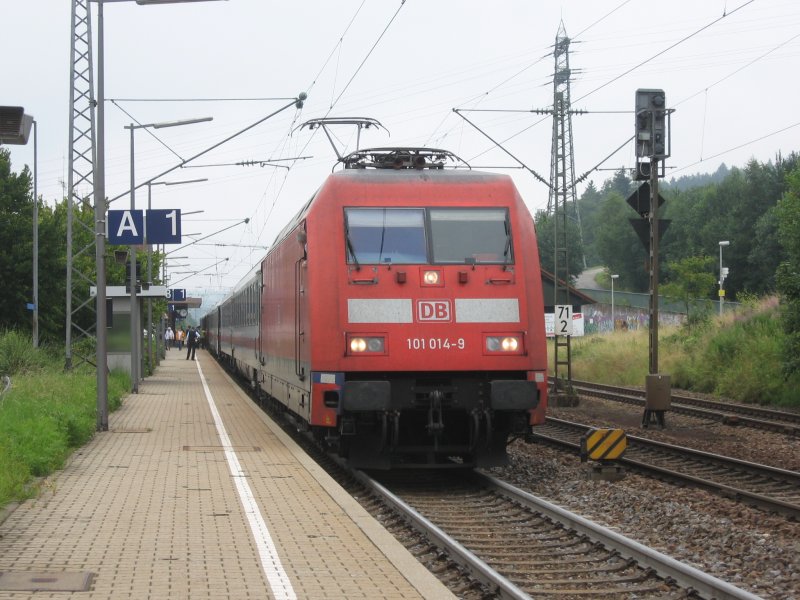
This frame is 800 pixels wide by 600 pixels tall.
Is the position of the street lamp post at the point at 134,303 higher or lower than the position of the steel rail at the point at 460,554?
Answer: higher

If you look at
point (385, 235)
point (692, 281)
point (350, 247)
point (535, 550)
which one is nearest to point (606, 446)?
point (385, 235)

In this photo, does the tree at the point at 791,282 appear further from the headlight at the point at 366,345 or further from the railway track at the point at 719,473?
the headlight at the point at 366,345

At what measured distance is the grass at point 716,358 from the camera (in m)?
25.9

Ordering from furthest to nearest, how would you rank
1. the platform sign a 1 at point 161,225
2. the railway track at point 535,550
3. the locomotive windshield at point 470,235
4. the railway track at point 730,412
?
the platform sign a 1 at point 161,225 → the railway track at point 730,412 → the locomotive windshield at point 470,235 → the railway track at point 535,550

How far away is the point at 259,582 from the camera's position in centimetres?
702

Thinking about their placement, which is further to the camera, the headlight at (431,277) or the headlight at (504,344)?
the headlight at (431,277)

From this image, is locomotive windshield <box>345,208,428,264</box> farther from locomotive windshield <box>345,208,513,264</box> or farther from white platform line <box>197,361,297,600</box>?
white platform line <box>197,361,297,600</box>

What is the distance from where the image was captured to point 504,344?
12.3 metres

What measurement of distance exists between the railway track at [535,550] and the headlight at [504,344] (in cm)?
143

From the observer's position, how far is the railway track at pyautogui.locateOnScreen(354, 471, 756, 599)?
24.3ft

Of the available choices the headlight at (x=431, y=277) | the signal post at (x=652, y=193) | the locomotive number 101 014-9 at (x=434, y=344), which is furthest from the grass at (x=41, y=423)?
the signal post at (x=652, y=193)

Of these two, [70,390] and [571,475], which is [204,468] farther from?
[70,390]

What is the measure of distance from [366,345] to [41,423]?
4.46 metres

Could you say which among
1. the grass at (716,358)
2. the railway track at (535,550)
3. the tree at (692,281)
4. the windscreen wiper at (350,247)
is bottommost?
the railway track at (535,550)
